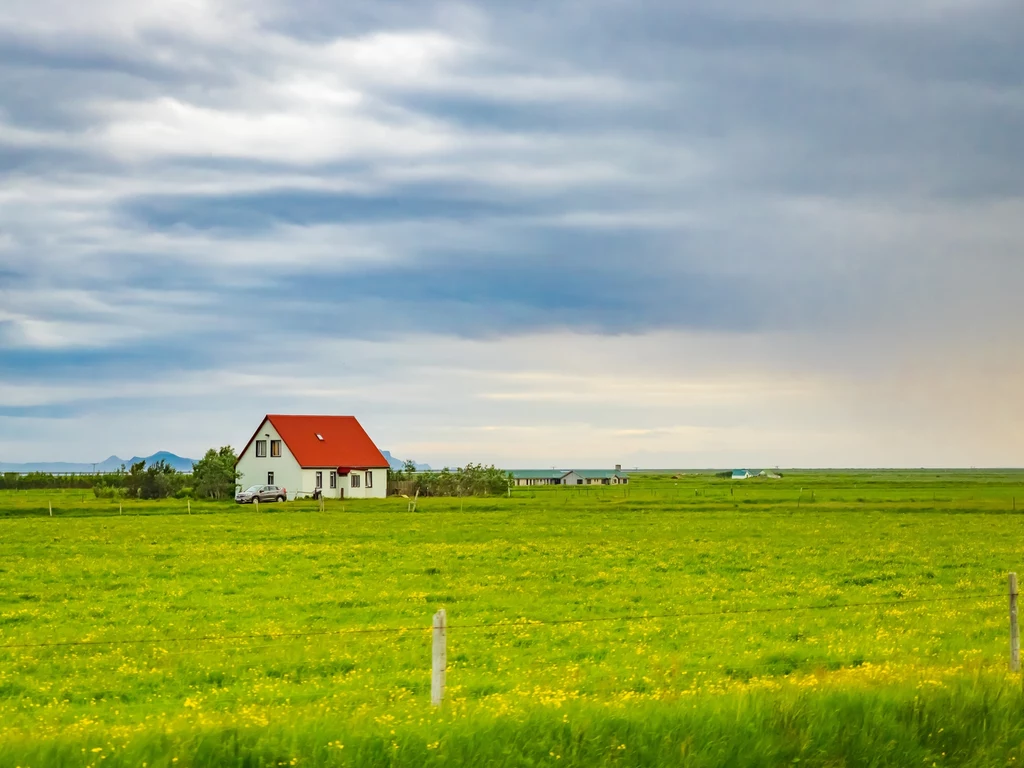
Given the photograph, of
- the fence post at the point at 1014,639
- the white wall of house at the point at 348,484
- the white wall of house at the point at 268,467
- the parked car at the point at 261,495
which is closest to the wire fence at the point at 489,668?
the fence post at the point at 1014,639

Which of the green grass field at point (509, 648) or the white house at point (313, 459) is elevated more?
the white house at point (313, 459)

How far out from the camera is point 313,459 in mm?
100500

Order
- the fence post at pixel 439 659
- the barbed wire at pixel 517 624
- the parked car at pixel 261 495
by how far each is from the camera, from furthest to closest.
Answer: the parked car at pixel 261 495 → the barbed wire at pixel 517 624 → the fence post at pixel 439 659

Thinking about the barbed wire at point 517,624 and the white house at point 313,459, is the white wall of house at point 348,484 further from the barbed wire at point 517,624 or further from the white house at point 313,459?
the barbed wire at point 517,624

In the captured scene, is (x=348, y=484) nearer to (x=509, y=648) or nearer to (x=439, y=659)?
(x=509, y=648)

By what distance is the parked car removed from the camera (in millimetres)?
95188

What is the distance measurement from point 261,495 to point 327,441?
1072 cm

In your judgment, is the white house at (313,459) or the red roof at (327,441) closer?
the white house at (313,459)

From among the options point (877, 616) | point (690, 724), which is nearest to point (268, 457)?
point (877, 616)

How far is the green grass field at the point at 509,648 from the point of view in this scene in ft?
38.0

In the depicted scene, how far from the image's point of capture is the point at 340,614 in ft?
84.2

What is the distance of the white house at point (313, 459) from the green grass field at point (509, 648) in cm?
4758

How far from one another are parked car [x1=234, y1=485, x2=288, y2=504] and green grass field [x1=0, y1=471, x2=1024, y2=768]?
42.6 meters

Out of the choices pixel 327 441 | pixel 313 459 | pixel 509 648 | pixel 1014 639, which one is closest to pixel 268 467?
pixel 313 459
